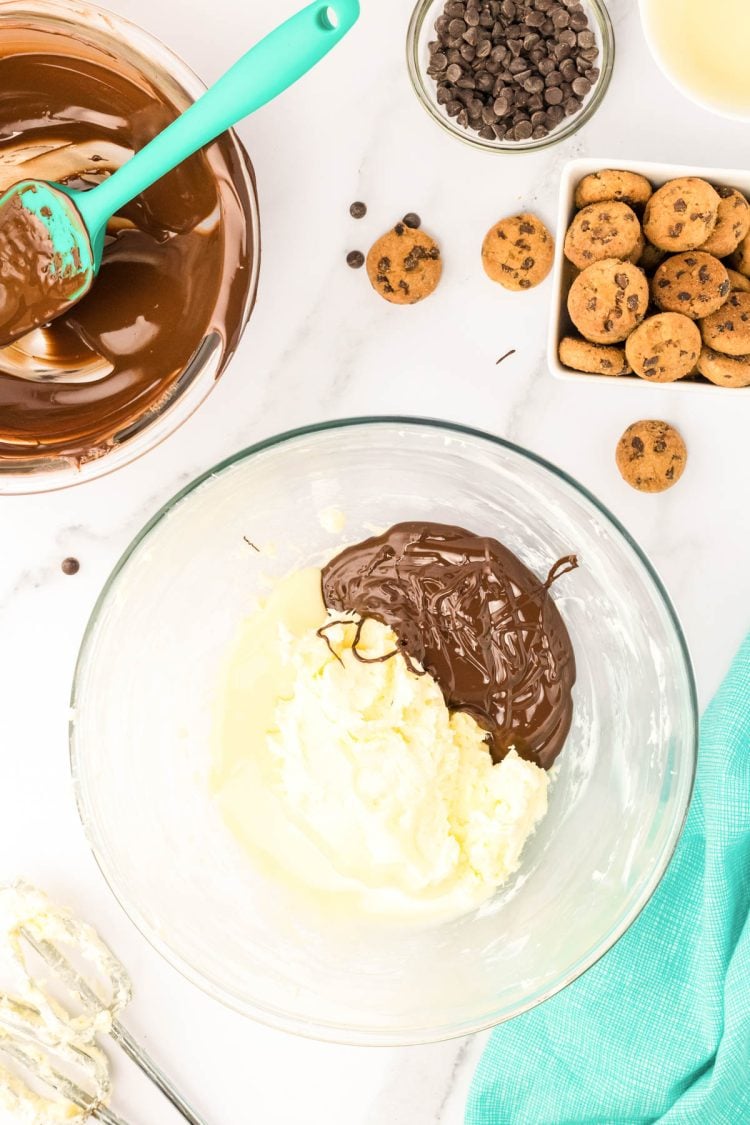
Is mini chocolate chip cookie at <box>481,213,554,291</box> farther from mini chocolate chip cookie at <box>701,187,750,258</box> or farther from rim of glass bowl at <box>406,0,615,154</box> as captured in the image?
mini chocolate chip cookie at <box>701,187,750,258</box>

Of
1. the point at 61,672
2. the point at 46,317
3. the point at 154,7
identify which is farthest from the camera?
the point at 61,672

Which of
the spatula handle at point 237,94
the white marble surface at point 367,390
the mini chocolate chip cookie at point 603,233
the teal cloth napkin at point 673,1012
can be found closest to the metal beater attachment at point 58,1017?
the white marble surface at point 367,390

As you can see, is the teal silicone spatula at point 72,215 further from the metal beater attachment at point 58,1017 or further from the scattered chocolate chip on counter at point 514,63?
the metal beater attachment at point 58,1017

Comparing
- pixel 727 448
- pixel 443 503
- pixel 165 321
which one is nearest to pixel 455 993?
pixel 443 503

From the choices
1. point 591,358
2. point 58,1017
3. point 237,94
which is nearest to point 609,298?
point 591,358

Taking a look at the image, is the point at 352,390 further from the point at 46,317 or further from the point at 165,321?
the point at 46,317

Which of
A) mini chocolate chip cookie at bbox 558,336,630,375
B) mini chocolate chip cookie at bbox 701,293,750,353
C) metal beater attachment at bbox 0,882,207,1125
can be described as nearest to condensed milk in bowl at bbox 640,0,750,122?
mini chocolate chip cookie at bbox 701,293,750,353
